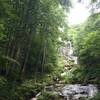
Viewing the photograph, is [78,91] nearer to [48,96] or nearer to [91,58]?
[48,96]

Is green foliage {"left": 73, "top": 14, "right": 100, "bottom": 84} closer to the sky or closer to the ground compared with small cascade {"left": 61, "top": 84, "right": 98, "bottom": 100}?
closer to the sky

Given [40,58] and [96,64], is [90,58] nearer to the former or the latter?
[96,64]

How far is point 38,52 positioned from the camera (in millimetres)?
13555

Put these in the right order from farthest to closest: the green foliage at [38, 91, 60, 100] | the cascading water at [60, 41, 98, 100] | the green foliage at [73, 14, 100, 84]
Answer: the green foliage at [73, 14, 100, 84] → the cascading water at [60, 41, 98, 100] → the green foliage at [38, 91, 60, 100]

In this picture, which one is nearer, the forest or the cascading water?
the forest

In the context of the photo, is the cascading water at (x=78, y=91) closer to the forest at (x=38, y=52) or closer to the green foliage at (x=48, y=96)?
the forest at (x=38, y=52)

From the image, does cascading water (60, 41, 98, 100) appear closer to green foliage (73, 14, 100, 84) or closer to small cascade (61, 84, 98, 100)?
small cascade (61, 84, 98, 100)

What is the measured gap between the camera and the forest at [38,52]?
9.42 m

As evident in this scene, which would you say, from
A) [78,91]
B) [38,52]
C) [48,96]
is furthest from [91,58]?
[48,96]

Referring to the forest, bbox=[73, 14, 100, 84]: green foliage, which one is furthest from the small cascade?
bbox=[73, 14, 100, 84]: green foliage

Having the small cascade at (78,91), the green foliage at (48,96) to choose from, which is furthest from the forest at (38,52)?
the small cascade at (78,91)

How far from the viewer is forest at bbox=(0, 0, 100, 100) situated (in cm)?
942

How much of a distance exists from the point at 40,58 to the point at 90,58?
301 centimetres

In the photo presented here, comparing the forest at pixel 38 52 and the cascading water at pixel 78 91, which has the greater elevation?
the forest at pixel 38 52
